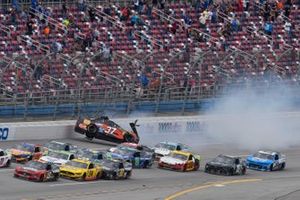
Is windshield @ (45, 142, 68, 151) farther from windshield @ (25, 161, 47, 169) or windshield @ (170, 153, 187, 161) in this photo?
windshield @ (25, 161, 47, 169)

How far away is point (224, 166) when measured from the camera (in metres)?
53.4

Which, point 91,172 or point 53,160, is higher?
point 53,160

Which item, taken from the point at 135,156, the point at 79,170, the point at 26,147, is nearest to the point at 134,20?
the point at 135,156

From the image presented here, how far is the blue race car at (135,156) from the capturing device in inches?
2068

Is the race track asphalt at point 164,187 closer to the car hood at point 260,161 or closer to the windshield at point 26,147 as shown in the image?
the car hood at point 260,161

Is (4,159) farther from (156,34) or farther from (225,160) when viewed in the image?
(156,34)

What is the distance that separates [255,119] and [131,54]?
26.6 feet

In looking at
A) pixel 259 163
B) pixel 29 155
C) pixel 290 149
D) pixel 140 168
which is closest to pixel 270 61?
pixel 290 149

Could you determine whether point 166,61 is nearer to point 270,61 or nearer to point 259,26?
point 270,61

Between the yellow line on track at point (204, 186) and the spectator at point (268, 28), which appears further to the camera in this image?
the spectator at point (268, 28)

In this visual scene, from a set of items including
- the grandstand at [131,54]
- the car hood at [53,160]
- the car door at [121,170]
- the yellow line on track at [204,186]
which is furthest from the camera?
the grandstand at [131,54]

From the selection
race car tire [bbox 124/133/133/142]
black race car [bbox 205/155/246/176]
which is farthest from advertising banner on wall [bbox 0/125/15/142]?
black race car [bbox 205/155/246/176]

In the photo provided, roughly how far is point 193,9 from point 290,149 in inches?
440

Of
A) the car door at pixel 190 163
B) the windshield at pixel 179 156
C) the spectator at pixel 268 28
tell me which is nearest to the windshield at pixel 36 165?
the windshield at pixel 179 156
